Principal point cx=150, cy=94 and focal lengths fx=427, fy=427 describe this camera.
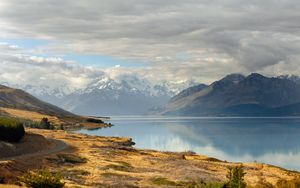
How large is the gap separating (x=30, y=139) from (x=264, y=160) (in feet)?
306

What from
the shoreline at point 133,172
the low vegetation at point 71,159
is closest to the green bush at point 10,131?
the shoreline at point 133,172

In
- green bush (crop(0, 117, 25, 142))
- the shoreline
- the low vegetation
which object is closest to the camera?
the shoreline

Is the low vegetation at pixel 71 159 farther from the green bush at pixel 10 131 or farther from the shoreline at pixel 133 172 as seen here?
the green bush at pixel 10 131

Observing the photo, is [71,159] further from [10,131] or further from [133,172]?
[10,131]

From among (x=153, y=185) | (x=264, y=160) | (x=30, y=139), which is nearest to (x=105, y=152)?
(x=30, y=139)

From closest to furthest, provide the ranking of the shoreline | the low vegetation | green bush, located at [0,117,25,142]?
1. the shoreline
2. the low vegetation
3. green bush, located at [0,117,25,142]

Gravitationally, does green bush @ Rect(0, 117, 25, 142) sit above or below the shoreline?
above

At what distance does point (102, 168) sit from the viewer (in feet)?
241

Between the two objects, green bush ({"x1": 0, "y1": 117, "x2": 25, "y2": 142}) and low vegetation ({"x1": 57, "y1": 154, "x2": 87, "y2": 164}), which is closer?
low vegetation ({"x1": 57, "y1": 154, "x2": 87, "y2": 164})

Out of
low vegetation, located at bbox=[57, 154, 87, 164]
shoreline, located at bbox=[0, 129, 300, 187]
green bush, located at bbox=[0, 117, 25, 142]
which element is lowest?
shoreline, located at bbox=[0, 129, 300, 187]

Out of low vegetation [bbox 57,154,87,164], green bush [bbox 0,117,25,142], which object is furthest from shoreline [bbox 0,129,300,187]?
green bush [bbox 0,117,25,142]

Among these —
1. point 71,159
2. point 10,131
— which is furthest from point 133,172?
point 10,131

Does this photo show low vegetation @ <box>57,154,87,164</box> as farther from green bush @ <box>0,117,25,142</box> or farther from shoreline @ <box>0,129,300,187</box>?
green bush @ <box>0,117,25,142</box>

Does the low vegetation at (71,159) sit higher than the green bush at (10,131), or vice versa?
the green bush at (10,131)
